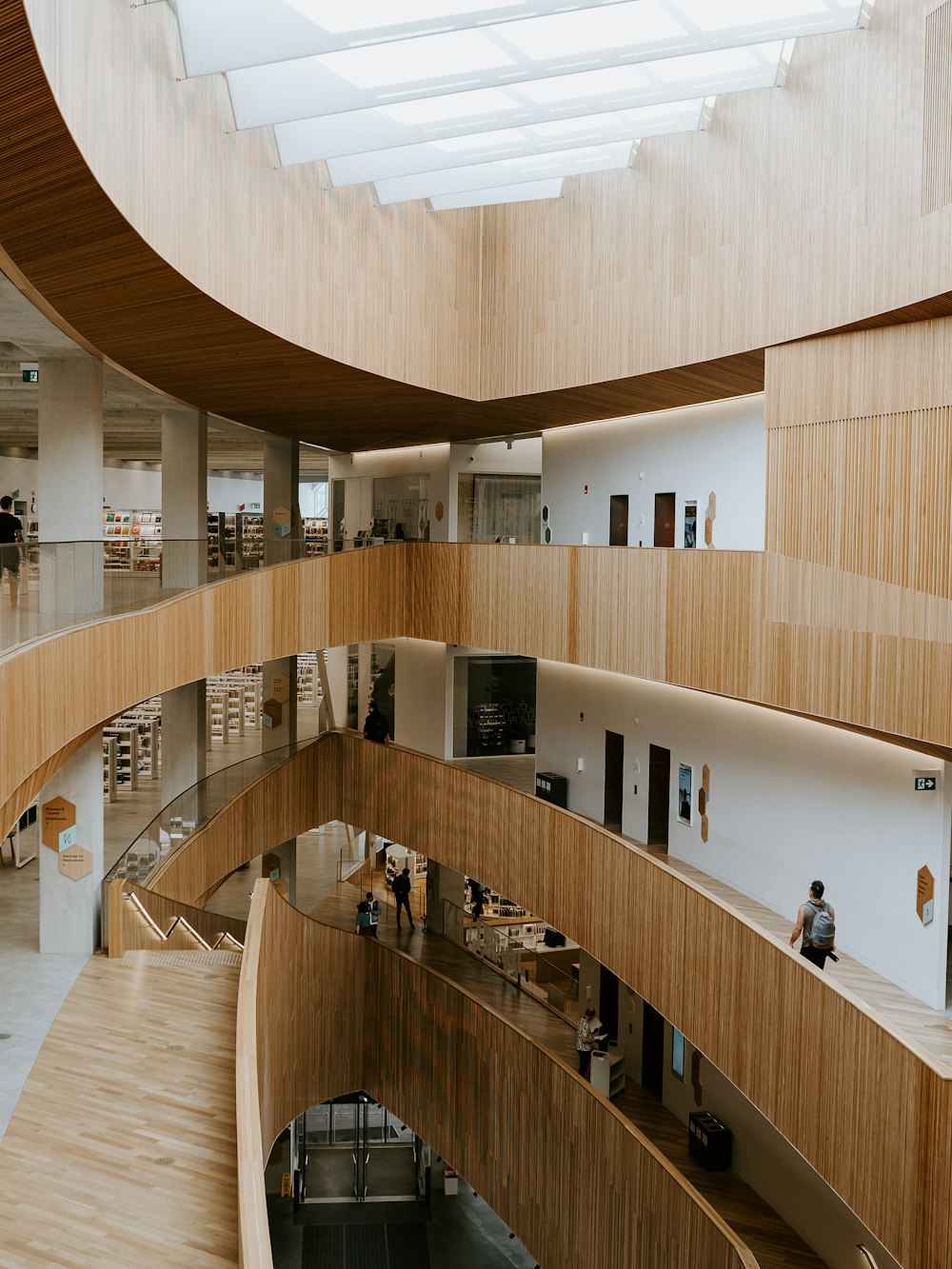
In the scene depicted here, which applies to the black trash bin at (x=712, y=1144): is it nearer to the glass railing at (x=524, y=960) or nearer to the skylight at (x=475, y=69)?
the glass railing at (x=524, y=960)

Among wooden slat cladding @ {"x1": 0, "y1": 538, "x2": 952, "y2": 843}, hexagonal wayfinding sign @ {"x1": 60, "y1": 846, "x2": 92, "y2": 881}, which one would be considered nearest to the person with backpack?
wooden slat cladding @ {"x1": 0, "y1": 538, "x2": 952, "y2": 843}

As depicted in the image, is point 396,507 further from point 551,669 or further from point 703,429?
point 703,429

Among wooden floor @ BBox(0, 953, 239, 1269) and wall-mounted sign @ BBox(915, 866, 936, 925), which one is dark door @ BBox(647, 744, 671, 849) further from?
wooden floor @ BBox(0, 953, 239, 1269)

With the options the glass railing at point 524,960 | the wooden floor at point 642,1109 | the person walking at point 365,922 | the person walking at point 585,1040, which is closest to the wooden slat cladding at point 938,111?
the wooden floor at point 642,1109

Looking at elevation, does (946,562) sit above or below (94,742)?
above

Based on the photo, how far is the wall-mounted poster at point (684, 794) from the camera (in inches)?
598

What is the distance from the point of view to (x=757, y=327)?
1184cm

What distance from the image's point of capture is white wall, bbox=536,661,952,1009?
36.1ft

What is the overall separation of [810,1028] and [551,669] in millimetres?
9887

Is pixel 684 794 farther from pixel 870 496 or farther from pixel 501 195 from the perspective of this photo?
pixel 501 195

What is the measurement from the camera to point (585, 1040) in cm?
1550

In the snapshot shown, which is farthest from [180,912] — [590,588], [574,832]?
[590,588]

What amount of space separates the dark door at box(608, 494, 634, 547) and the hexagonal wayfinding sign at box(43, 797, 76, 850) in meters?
8.48

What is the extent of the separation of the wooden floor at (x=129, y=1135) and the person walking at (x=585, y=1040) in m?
5.00
